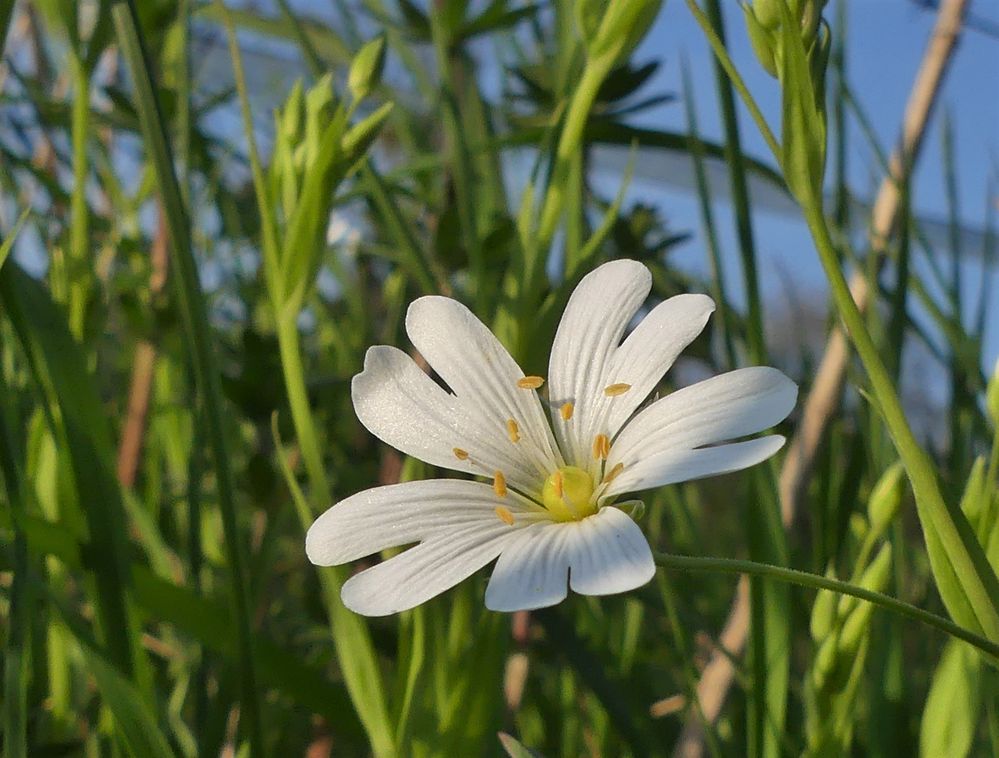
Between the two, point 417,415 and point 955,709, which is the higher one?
point 417,415

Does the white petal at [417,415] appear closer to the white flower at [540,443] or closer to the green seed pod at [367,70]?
the white flower at [540,443]

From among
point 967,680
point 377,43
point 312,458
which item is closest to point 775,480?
point 967,680

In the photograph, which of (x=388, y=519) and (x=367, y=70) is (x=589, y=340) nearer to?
(x=388, y=519)

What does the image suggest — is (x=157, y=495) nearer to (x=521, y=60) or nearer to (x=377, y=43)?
(x=377, y=43)

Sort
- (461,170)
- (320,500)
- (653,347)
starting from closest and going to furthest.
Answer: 1. (653,347)
2. (320,500)
3. (461,170)

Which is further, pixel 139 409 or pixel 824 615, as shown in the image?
pixel 139 409

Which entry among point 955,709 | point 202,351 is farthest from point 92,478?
point 955,709
